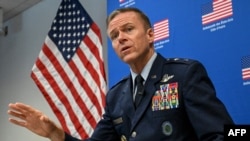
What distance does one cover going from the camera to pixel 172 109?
4.24 ft

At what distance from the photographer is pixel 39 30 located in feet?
12.8

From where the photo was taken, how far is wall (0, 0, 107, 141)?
12.6 feet

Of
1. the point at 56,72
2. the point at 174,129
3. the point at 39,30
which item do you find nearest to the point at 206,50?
the point at 174,129

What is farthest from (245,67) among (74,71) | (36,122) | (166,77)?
(74,71)

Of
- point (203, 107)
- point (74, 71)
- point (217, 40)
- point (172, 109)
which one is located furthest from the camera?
point (74, 71)

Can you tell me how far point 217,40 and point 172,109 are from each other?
833mm

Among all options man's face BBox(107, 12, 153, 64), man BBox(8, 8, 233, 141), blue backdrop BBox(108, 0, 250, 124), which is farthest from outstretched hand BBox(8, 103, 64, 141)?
blue backdrop BBox(108, 0, 250, 124)

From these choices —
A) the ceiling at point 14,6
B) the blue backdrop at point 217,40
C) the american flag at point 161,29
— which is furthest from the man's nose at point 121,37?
the ceiling at point 14,6

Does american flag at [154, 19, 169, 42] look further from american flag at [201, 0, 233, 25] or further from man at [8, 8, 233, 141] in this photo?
man at [8, 8, 233, 141]

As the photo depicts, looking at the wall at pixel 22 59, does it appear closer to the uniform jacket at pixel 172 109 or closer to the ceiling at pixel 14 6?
the ceiling at pixel 14 6

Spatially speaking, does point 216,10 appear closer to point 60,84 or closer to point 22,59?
point 60,84

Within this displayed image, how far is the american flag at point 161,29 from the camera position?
7.59 ft

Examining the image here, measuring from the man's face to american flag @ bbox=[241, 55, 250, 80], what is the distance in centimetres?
61

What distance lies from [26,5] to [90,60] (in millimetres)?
1621
